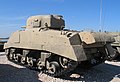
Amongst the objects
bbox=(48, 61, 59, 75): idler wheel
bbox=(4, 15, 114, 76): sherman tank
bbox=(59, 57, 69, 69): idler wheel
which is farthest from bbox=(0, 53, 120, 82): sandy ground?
bbox=(59, 57, 69, 69): idler wheel

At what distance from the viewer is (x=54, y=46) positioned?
10.5 meters

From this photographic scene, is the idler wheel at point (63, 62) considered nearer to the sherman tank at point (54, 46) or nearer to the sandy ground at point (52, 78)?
the sherman tank at point (54, 46)

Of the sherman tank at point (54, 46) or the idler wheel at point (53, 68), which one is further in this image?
the idler wheel at point (53, 68)

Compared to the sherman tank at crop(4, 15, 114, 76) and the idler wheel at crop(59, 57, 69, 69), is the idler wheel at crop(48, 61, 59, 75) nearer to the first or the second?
the sherman tank at crop(4, 15, 114, 76)

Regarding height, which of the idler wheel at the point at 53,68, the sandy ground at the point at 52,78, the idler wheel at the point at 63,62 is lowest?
the sandy ground at the point at 52,78

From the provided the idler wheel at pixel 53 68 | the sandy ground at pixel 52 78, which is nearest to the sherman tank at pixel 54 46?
the idler wheel at pixel 53 68

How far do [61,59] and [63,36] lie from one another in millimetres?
1073

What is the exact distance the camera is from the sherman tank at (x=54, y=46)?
33.2 feet

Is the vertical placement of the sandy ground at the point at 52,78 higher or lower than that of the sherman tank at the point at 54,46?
lower

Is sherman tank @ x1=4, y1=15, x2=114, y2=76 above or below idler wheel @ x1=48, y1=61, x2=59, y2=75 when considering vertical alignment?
above

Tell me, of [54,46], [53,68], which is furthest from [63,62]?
[54,46]

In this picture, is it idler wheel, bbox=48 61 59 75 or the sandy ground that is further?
idler wheel, bbox=48 61 59 75

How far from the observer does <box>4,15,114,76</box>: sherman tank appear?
33.2ft

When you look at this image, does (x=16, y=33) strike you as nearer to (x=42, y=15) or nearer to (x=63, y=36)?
(x=42, y=15)
